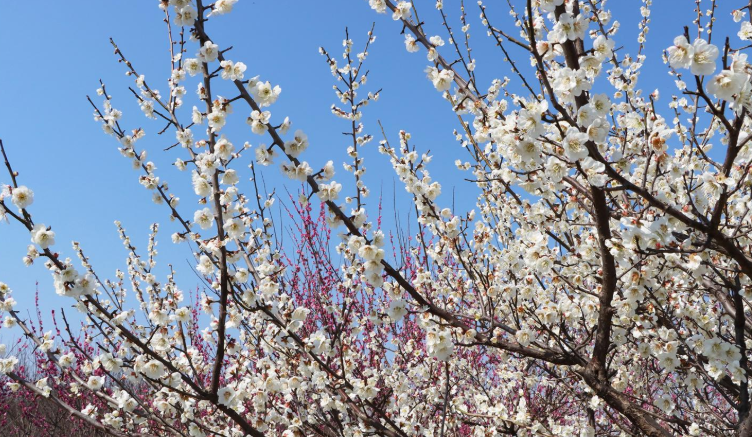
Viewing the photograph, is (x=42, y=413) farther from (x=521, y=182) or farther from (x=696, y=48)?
(x=696, y=48)

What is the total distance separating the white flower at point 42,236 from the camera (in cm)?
243

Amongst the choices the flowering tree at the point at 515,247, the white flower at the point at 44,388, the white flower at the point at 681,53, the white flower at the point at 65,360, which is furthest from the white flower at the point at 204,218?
the white flower at the point at 681,53

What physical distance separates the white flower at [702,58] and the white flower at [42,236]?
2978mm

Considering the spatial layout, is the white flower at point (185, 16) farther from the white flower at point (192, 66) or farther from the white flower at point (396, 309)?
the white flower at point (396, 309)

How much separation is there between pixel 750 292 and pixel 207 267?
330cm

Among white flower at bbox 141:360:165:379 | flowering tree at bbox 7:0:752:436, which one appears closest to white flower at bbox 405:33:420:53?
flowering tree at bbox 7:0:752:436

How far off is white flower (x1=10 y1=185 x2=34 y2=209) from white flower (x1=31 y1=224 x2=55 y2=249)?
123 millimetres

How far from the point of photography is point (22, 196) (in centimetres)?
245

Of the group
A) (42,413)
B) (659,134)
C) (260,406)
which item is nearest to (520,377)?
(260,406)

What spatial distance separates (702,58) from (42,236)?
3046mm

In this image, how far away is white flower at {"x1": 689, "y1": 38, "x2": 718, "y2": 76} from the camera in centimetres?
188

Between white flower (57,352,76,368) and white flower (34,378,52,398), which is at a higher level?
white flower (57,352,76,368)

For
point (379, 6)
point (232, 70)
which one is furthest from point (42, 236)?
point (379, 6)

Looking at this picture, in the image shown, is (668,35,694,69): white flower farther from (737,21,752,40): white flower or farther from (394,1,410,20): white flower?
(394,1,410,20): white flower
